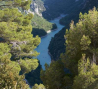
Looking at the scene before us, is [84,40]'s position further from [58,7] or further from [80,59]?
[58,7]

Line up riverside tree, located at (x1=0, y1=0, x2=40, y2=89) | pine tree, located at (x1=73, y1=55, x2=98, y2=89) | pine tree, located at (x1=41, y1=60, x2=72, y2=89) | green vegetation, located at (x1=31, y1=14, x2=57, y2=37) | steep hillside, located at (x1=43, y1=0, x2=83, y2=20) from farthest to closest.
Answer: steep hillside, located at (x1=43, y1=0, x2=83, y2=20) < green vegetation, located at (x1=31, y1=14, x2=57, y2=37) < riverside tree, located at (x1=0, y1=0, x2=40, y2=89) < pine tree, located at (x1=41, y1=60, x2=72, y2=89) < pine tree, located at (x1=73, y1=55, x2=98, y2=89)

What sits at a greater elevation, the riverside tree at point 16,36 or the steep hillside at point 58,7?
the steep hillside at point 58,7

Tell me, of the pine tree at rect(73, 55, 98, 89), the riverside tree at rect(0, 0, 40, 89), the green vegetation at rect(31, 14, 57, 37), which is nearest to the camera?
the pine tree at rect(73, 55, 98, 89)

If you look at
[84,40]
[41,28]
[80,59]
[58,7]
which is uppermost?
[58,7]

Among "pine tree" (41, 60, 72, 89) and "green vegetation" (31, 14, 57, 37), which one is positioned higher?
"green vegetation" (31, 14, 57, 37)

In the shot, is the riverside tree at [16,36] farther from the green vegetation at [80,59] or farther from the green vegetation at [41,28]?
the green vegetation at [41,28]

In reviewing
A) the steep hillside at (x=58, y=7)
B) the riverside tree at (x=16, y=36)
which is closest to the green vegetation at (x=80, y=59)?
the riverside tree at (x=16, y=36)

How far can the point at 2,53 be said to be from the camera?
23.5ft

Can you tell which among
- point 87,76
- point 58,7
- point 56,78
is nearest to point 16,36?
point 56,78

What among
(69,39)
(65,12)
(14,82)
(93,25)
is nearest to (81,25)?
(93,25)

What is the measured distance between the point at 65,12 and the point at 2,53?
12215cm

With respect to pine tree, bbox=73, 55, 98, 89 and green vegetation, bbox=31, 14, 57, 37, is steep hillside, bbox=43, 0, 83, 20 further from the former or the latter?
pine tree, bbox=73, 55, 98, 89

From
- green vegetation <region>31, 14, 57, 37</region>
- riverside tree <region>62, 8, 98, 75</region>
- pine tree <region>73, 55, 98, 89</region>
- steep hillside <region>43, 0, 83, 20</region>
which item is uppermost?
steep hillside <region>43, 0, 83, 20</region>

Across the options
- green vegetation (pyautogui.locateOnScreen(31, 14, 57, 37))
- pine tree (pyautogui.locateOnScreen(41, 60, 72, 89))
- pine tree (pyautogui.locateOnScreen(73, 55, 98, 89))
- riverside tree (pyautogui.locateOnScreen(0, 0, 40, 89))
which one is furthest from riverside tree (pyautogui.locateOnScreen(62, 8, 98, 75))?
green vegetation (pyautogui.locateOnScreen(31, 14, 57, 37))
